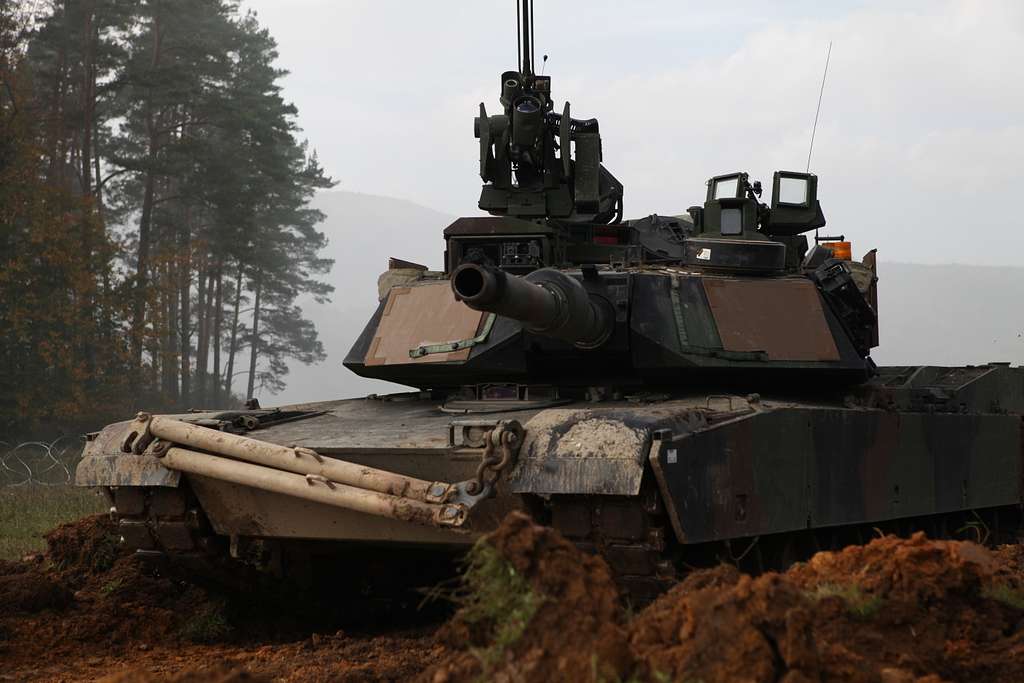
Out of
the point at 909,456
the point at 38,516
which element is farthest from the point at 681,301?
the point at 38,516

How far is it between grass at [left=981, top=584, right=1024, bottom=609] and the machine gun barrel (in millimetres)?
2821

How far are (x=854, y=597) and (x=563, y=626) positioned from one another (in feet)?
5.59

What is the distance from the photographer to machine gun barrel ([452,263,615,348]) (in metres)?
7.14

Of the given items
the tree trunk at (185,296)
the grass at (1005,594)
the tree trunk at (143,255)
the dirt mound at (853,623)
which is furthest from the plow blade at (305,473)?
the tree trunk at (185,296)

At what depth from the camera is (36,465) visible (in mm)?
24719

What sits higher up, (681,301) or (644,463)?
(681,301)

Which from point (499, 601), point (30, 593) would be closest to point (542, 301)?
point (499, 601)

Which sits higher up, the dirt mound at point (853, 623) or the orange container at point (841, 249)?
the orange container at point (841, 249)

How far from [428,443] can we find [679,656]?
356 centimetres

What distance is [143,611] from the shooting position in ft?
31.9

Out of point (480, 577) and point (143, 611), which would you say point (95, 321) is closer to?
point (143, 611)

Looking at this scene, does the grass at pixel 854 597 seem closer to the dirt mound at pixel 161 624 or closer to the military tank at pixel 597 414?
the military tank at pixel 597 414

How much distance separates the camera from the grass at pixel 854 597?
19.6 feet

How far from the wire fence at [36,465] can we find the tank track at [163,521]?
41.9 ft
